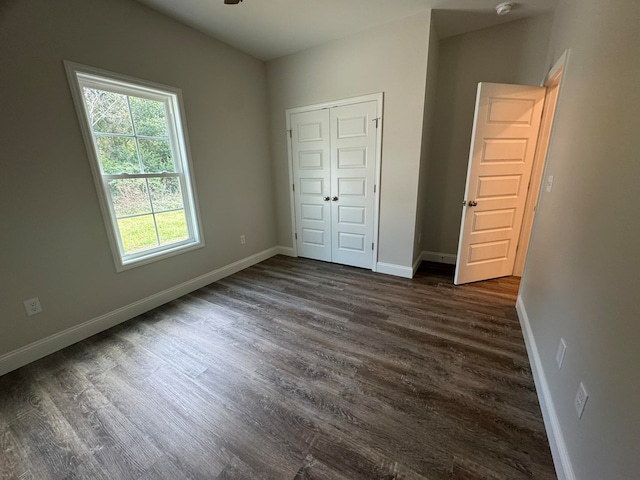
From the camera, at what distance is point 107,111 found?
7.07ft

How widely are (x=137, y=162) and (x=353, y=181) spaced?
229cm

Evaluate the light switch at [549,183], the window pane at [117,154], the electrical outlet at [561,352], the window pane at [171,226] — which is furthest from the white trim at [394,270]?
the window pane at [117,154]

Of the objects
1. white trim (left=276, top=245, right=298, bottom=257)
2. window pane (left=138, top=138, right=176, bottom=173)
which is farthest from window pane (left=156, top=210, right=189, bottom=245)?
white trim (left=276, top=245, right=298, bottom=257)

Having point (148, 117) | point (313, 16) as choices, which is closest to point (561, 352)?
point (313, 16)

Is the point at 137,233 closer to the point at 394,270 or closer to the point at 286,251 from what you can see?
the point at 286,251

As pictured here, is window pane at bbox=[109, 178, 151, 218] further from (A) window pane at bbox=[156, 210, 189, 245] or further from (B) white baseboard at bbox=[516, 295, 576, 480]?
(B) white baseboard at bbox=[516, 295, 576, 480]

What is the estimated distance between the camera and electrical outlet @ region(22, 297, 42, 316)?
6.02ft

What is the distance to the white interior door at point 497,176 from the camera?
245 centimetres

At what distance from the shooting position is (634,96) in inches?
38.4

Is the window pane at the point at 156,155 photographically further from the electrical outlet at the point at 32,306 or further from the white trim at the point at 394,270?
the white trim at the point at 394,270

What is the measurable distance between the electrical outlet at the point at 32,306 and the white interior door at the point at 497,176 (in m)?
3.73

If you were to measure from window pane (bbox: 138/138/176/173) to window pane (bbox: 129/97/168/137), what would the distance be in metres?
0.08

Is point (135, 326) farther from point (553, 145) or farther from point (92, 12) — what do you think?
point (553, 145)

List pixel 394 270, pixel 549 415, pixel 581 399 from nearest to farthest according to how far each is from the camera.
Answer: pixel 581 399 < pixel 549 415 < pixel 394 270
